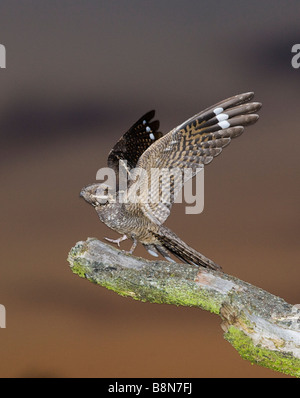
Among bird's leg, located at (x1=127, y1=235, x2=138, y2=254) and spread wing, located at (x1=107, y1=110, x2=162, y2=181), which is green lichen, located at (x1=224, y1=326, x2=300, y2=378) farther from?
spread wing, located at (x1=107, y1=110, x2=162, y2=181)

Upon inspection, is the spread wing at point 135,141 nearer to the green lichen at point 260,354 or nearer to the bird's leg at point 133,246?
the bird's leg at point 133,246

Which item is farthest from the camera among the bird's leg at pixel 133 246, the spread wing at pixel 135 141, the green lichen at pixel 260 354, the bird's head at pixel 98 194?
the spread wing at pixel 135 141

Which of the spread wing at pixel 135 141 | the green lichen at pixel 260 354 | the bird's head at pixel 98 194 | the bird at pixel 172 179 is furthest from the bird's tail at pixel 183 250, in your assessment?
the spread wing at pixel 135 141

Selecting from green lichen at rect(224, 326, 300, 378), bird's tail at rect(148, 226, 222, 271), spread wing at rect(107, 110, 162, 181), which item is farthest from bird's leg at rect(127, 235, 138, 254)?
green lichen at rect(224, 326, 300, 378)

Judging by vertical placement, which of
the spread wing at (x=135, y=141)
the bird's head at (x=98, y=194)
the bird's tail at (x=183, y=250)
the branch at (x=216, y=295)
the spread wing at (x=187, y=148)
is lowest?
the branch at (x=216, y=295)

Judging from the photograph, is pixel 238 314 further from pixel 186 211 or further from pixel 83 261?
pixel 83 261

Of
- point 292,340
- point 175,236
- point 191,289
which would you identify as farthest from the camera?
point 175,236

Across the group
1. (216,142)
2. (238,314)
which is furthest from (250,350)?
(216,142)
